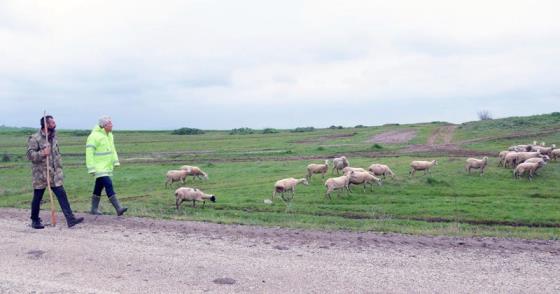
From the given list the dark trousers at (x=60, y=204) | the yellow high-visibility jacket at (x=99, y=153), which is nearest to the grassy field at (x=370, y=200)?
the yellow high-visibility jacket at (x=99, y=153)

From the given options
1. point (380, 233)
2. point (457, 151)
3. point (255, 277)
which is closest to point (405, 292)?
point (255, 277)

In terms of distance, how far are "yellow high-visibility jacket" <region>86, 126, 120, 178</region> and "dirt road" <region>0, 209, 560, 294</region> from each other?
2.24m

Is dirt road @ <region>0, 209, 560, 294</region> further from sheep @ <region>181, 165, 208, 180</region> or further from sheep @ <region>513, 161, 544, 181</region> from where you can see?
sheep @ <region>181, 165, 208, 180</region>

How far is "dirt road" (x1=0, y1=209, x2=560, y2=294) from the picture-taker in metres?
8.40

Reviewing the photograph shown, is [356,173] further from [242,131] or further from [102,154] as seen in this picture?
[242,131]

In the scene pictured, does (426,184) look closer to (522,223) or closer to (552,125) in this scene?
(522,223)

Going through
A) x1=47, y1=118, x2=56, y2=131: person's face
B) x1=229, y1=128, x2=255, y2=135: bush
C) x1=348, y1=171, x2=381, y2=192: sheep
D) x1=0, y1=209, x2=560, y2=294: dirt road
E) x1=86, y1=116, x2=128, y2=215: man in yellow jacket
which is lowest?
x1=0, y1=209, x2=560, y2=294: dirt road

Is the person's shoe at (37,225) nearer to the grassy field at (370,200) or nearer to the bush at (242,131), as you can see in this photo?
the grassy field at (370,200)

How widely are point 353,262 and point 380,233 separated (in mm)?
3644

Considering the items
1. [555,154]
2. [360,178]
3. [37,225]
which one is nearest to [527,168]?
[555,154]

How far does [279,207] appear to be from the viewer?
65.2 ft

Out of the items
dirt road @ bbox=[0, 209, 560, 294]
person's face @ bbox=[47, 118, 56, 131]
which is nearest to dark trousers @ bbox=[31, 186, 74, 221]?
dirt road @ bbox=[0, 209, 560, 294]

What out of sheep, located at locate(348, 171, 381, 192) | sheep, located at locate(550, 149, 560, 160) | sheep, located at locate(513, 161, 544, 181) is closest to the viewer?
sheep, located at locate(348, 171, 381, 192)

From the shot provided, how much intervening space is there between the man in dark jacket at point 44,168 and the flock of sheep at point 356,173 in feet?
20.0
